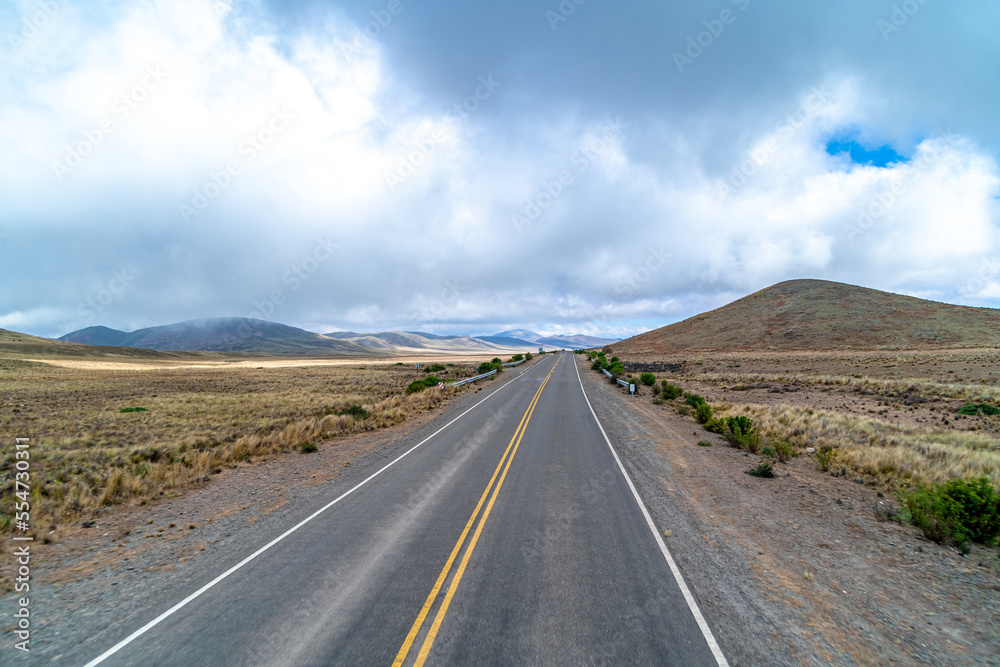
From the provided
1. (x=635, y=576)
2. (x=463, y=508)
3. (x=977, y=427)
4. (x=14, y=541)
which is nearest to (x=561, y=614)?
(x=635, y=576)

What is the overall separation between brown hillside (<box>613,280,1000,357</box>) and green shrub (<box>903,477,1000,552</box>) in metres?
79.9

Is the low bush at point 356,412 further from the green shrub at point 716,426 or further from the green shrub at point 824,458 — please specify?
the green shrub at point 824,458

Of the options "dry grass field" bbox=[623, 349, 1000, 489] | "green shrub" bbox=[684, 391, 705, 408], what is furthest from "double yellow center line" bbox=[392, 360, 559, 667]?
"green shrub" bbox=[684, 391, 705, 408]

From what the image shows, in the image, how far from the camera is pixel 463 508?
8.41 metres

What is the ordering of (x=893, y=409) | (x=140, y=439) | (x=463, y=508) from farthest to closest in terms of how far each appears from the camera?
→ (x=893, y=409), (x=140, y=439), (x=463, y=508)

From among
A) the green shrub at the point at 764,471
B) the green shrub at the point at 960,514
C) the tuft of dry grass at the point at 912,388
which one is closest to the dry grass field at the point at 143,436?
the green shrub at the point at 764,471

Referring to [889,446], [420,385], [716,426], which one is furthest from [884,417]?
[420,385]

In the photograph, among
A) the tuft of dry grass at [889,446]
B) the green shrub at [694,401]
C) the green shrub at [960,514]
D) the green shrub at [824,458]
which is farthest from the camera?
the green shrub at [694,401]

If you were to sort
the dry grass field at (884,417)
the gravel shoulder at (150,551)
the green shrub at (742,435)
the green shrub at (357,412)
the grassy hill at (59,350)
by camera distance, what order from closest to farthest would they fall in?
the gravel shoulder at (150,551) → the dry grass field at (884,417) → the green shrub at (742,435) → the green shrub at (357,412) → the grassy hill at (59,350)

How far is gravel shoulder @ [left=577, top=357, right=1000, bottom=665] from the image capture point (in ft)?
15.0

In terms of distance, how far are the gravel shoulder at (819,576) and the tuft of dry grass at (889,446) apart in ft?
4.50

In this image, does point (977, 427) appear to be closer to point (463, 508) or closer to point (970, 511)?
point (970, 511)

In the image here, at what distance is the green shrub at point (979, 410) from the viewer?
61.0 feet

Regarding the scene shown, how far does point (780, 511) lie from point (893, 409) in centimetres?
Answer: 2013
